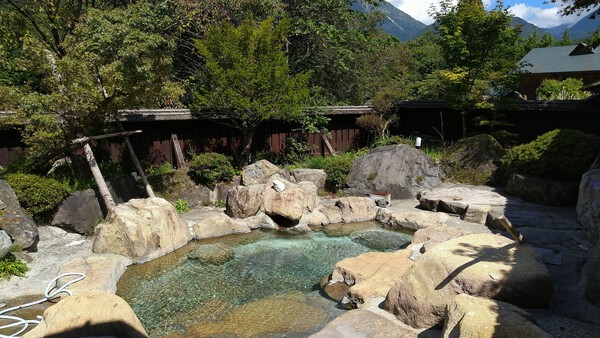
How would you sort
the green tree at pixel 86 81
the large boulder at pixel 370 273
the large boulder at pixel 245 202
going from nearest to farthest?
the large boulder at pixel 370 273 < the green tree at pixel 86 81 < the large boulder at pixel 245 202

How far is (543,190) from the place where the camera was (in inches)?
428

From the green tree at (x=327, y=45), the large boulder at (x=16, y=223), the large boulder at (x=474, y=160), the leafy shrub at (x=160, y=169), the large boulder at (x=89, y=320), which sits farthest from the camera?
the green tree at (x=327, y=45)

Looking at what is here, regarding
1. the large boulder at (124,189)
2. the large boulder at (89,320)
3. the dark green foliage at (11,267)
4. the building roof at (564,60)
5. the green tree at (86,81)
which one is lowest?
the dark green foliage at (11,267)

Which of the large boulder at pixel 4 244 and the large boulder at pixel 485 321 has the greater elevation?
the large boulder at pixel 485 321

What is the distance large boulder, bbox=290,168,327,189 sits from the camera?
13.6 metres

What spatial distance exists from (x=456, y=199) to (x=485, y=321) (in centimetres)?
777

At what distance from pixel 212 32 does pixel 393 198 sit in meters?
7.50

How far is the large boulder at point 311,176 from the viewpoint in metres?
13.6

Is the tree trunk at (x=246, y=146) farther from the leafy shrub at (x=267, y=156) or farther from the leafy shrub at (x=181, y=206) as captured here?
the leafy shrub at (x=181, y=206)

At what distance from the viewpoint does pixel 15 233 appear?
8336 millimetres

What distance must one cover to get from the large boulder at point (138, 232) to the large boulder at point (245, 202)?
6.87 ft

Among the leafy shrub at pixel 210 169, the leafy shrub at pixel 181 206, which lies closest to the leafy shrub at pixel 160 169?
the leafy shrub at pixel 210 169

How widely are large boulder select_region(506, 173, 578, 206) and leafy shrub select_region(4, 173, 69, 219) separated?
11325 millimetres

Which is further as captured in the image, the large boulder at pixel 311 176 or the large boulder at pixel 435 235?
the large boulder at pixel 311 176
